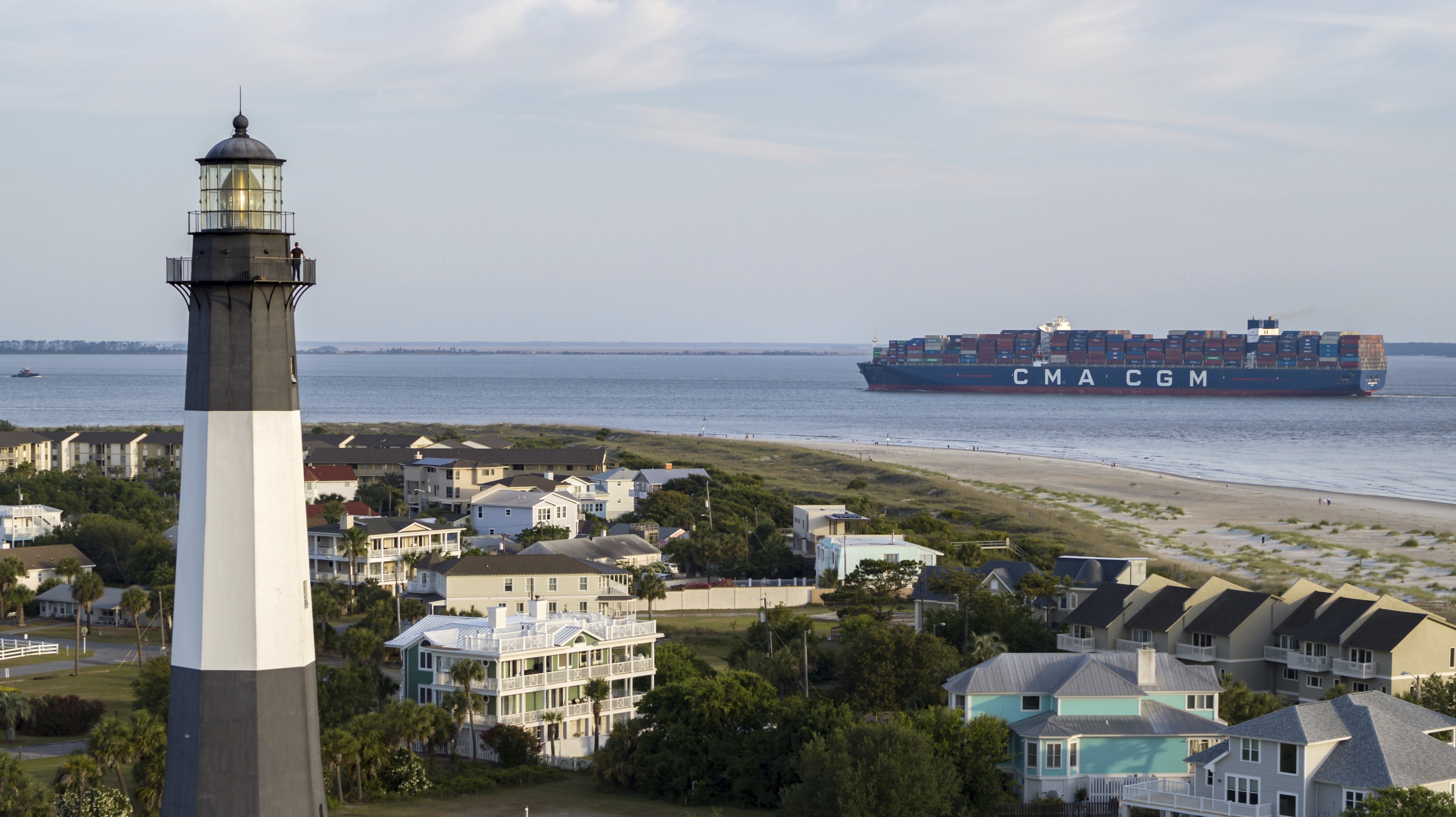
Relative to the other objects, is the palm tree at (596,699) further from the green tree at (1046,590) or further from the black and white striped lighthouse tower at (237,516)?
the black and white striped lighthouse tower at (237,516)

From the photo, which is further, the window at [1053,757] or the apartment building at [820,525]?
the apartment building at [820,525]

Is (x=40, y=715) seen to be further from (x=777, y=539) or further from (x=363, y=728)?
(x=777, y=539)

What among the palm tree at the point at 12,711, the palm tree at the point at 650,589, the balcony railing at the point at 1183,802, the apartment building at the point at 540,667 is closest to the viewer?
the balcony railing at the point at 1183,802

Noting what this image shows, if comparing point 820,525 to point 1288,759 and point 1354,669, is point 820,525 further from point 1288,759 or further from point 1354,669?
point 1288,759

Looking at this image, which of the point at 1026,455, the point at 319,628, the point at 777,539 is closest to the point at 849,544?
the point at 777,539

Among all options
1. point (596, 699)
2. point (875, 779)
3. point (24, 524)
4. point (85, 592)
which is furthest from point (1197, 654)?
point (24, 524)

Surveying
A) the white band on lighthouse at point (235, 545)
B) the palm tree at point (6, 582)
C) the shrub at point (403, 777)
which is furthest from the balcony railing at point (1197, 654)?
the palm tree at point (6, 582)

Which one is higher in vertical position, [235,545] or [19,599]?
[235,545]
